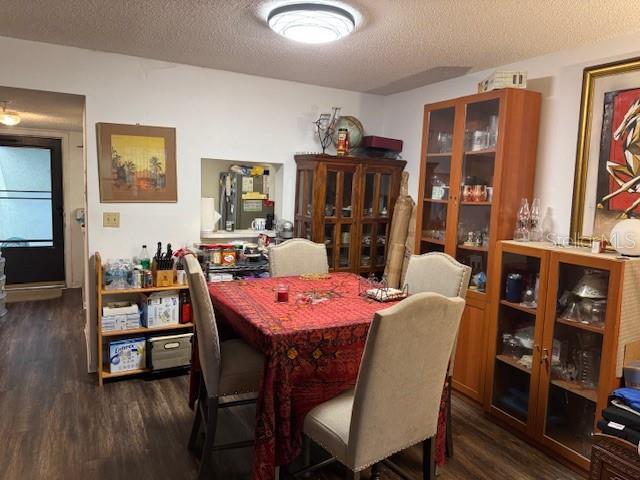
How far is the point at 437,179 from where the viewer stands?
3510 mm

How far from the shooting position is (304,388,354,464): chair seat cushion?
1.76 metres

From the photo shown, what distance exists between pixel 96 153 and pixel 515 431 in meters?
3.33

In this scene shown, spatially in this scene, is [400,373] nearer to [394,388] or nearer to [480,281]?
[394,388]

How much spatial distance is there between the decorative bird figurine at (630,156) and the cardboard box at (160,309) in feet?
9.75

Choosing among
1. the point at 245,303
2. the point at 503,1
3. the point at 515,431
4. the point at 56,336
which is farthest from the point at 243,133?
the point at 515,431

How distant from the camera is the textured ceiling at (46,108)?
3329mm

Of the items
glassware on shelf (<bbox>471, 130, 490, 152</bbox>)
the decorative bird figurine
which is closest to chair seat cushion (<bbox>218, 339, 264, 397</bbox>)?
glassware on shelf (<bbox>471, 130, 490, 152</bbox>)

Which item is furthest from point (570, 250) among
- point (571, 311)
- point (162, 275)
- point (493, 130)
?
point (162, 275)

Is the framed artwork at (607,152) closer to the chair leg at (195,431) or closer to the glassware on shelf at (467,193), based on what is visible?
the glassware on shelf at (467,193)

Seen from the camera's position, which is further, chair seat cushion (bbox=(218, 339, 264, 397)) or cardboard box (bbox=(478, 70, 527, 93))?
cardboard box (bbox=(478, 70, 527, 93))

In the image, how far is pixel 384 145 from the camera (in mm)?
4117

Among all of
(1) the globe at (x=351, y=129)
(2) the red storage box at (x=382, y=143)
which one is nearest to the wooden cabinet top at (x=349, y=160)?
(2) the red storage box at (x=382, y=143)

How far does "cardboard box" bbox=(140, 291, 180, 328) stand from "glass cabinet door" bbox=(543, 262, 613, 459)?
2502 mm

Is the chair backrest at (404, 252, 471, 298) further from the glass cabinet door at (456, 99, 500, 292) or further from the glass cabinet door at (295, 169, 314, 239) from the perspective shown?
the glass cabinet door at (295, 169, 314, 239)
